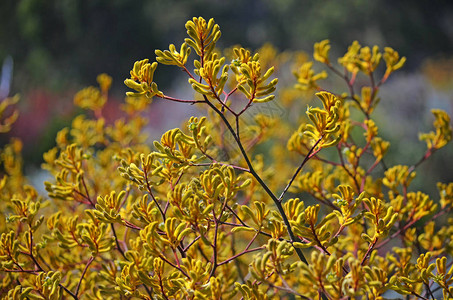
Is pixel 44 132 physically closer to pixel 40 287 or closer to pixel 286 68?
pixel 286 68

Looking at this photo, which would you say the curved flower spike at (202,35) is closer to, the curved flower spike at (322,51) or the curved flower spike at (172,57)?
the curved flower spike at (172,57)

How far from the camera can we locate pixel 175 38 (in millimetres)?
5449

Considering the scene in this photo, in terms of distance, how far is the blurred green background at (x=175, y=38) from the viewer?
13.0 ft

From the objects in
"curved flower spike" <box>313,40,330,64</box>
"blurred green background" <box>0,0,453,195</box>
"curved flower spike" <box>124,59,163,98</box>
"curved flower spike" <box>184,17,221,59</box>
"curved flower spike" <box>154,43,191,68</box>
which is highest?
"blurred green background" <box>0,0,453,195</box>

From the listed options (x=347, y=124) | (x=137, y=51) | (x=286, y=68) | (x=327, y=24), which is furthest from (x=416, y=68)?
(x=347, y=124)

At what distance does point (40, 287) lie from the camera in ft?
1.55

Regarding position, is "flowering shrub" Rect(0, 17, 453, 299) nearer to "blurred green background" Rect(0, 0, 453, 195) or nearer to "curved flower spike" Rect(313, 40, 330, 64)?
"curved flower spike" Rect(313, 40, 330, 64)

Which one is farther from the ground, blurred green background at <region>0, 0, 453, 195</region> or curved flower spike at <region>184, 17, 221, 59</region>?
blurred green background at <region>0, 0, 453, 195</region>

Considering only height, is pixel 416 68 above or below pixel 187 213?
above

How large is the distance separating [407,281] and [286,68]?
2.56 meters

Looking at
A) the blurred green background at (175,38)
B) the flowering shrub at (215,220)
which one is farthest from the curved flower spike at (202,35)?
the blurred green background at (175,38)

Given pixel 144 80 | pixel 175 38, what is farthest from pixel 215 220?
pixel 175 38

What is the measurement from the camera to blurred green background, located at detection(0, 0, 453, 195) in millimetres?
3957

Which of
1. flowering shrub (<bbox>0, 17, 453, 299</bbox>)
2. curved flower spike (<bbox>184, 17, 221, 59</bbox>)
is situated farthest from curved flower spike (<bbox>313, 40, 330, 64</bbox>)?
curved flower spike (<bbox>184, 17, 221, 59</bbox>)
